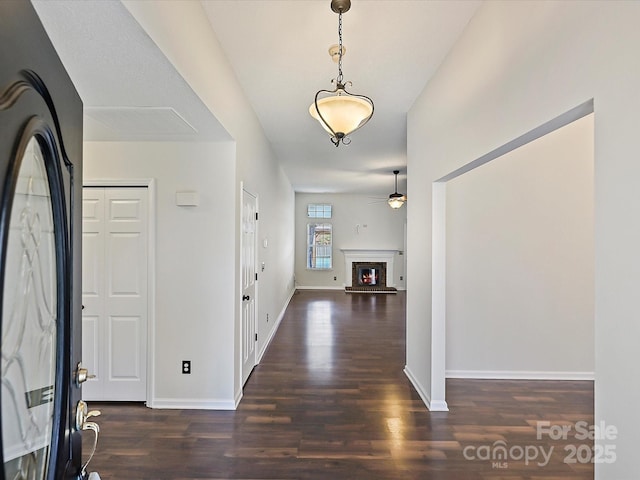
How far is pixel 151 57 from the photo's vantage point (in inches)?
64.5

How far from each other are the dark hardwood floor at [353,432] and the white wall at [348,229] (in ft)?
20.3

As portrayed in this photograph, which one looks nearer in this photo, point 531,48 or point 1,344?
point 1,344

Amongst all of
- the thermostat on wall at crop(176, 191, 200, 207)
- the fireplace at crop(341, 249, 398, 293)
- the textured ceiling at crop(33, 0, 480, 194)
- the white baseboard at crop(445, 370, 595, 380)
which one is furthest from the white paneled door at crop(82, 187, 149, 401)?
the fireplace at crop(341, 249, 398, 293)

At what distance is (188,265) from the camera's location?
3107 millimetres

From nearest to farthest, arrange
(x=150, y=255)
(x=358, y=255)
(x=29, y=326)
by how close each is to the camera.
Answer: (x=29, y=326)
(x=150, y=255)
(x=358, y=255)

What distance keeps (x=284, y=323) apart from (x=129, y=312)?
337 centimetres

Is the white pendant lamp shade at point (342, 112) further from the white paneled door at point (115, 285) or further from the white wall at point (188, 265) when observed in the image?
the white paneled door at point (115, 285)

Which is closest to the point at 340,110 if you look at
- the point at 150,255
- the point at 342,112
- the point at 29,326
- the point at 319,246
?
the point at 342,112

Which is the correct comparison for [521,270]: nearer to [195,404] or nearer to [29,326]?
[195,404]

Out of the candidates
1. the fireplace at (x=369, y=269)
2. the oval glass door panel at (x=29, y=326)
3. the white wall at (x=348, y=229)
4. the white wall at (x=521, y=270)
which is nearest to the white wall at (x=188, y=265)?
the oval glass door panel at (x=29, y=326)

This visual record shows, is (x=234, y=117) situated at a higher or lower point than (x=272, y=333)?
higher

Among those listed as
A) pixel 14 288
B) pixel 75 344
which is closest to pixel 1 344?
pixel 14 288

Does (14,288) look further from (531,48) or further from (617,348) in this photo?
(531,48)

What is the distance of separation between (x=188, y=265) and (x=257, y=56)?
1.80m
